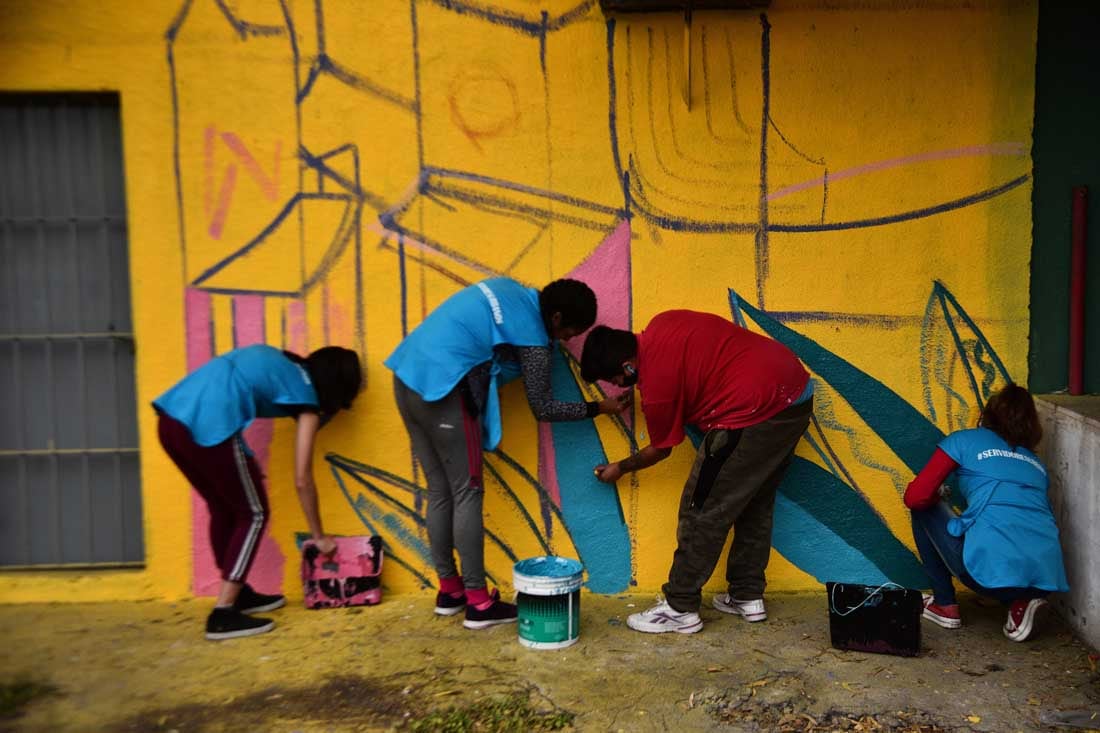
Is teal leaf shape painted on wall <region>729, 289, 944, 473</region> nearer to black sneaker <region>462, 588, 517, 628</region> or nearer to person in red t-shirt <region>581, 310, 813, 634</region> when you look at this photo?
person in red t-shirt <region>581, 310, 813, 634</region>

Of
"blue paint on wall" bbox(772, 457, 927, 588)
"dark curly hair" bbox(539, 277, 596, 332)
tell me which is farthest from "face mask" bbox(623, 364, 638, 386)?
"blue paint on wall" bbox(772, 457, 927, 588)

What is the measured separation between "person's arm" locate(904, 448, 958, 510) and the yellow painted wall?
16.4 inches

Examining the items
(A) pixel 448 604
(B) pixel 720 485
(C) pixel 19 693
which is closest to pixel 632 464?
(B) pixel 720 485

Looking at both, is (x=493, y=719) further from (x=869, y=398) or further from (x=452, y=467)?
(x=869, y=398)

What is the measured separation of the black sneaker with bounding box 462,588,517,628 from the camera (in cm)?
363

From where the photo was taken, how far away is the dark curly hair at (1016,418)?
3504mm

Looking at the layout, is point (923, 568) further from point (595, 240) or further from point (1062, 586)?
point (595, 240)

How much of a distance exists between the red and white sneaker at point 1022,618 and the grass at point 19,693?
371 cm

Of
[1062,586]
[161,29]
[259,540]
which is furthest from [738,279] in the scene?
[161,29]

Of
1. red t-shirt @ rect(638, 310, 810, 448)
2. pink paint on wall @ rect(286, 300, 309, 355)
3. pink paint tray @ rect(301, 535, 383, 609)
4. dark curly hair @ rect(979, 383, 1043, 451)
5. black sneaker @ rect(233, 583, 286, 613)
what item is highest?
pink paint on wall @ rect(286, 300, 309, 355)

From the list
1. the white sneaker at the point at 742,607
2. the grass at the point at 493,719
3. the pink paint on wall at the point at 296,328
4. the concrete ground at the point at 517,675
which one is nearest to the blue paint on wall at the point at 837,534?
the concrete ground at the point at 517,675

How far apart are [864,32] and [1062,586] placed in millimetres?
2489

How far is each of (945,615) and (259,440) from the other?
3119 millimetres

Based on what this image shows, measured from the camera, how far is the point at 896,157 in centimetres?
392
